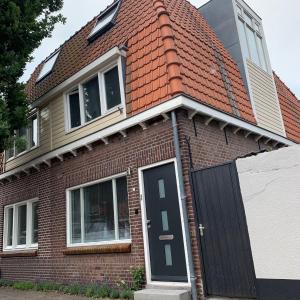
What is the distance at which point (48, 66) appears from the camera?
1346 centimetres

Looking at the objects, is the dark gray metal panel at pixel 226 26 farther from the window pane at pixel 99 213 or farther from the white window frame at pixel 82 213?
the window pane at pixel 99 213

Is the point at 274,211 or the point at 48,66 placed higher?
the point at 48,66

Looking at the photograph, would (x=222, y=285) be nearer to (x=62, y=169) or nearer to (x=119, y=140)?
(x=119, y=140)

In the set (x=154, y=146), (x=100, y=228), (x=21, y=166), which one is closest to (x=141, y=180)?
(x=154, y=146)

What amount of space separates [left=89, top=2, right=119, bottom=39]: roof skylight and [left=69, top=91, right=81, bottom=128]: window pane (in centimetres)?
229

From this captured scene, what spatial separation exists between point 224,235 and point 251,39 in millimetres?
8016

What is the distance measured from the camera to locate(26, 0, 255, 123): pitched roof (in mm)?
7734

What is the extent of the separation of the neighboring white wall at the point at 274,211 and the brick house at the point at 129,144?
4.34 ft

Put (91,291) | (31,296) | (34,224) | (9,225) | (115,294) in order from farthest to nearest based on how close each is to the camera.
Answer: (9,225) < (34,224) < (31,296) < (91,291) < (115,294)

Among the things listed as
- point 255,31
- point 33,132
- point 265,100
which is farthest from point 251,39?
point 33,132

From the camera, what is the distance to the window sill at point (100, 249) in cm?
777

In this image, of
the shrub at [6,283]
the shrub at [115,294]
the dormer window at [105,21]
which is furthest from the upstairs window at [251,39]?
the shrub at [6,283]

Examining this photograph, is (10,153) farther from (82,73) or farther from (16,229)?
(82,73)

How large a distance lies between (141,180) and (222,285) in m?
2.84
